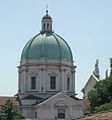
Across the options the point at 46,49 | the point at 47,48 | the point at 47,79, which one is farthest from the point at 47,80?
the point at 47,48

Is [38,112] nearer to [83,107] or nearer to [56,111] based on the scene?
[56,111]

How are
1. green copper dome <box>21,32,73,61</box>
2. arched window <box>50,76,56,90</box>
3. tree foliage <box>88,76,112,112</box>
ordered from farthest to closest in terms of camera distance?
green copper dome <box>21,32,73,61</box>, arched window <box>50,76,56,90</box>, tree foliage <box>88,76,112,112</box>

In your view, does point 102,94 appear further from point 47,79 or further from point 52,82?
point 52,82

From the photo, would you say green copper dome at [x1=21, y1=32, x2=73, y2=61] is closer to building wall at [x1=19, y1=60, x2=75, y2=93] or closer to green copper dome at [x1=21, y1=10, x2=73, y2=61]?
green copper dome at [x1=21, y1=10, x2=73, y2=61]

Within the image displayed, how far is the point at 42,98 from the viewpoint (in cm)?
7475

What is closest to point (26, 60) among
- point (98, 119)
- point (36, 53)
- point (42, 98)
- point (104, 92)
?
point (36, 53)

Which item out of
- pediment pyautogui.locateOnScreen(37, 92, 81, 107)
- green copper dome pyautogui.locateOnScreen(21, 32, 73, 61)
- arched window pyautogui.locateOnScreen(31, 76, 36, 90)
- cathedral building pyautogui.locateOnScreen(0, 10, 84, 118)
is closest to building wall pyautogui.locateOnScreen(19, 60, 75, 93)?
cathedral building pyautogui.locateOnScreen(0, 10, 84, 118)

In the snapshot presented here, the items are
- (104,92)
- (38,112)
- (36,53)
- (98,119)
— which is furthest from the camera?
(36,53)

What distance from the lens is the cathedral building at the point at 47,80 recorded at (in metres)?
74.1

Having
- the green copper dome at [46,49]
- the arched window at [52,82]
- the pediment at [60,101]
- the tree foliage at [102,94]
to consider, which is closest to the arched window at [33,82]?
the arched window at [52,82]

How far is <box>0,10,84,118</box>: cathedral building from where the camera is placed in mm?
74062

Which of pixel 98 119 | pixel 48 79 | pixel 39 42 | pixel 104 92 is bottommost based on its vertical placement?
pixel 98 119

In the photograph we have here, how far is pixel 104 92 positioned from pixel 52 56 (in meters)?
28.2

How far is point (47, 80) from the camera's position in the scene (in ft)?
248
